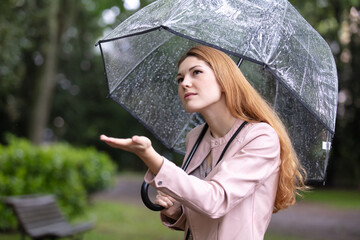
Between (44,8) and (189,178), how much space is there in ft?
52.7

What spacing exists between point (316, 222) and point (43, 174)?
7.34 meters

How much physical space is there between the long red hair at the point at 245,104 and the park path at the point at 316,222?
8484 millimetres

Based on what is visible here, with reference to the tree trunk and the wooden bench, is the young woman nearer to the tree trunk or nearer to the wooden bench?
the wooden bench

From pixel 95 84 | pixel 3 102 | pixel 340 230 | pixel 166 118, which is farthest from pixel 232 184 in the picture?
pixel 95 84

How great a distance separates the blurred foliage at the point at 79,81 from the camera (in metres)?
14.8

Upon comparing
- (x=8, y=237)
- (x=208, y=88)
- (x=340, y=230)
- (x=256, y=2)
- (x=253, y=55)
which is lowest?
(x=340, y=230)

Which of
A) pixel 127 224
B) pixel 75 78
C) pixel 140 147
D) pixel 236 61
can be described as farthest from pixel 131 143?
pixel 75 78

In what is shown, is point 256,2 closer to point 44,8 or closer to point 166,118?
point 166,118

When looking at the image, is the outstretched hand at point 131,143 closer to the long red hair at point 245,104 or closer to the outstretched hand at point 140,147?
the outstretched hand at point 140,147

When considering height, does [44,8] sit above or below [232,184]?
above

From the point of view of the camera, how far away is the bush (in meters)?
8.76

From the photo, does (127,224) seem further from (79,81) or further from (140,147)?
(79,81)

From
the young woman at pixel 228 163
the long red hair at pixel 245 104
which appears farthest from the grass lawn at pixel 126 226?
the long red hair at pixel 245 104

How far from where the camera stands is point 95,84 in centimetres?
3180
